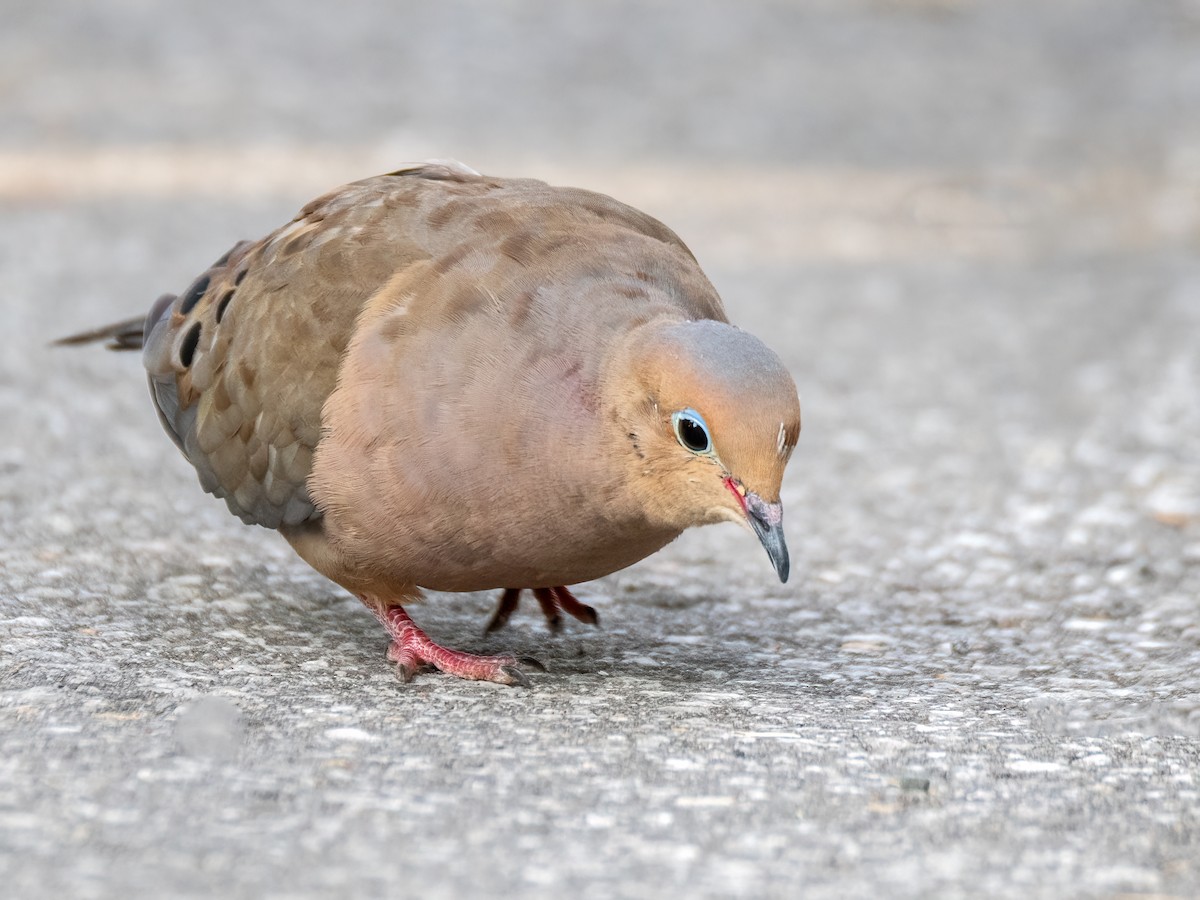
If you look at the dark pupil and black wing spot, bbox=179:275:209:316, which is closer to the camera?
the dark pupil

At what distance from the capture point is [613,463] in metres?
3.45

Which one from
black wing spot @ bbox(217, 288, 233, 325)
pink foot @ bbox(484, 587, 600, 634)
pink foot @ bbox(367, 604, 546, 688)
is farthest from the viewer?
A: pink foot @ bbox(484, 587, 600, 634)

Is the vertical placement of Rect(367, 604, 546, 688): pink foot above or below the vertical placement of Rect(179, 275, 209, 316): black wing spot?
below

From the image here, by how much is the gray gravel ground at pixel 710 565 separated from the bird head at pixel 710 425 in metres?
0.50

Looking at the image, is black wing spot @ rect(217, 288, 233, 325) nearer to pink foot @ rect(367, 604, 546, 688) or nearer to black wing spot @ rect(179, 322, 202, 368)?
black wing spot @ rect(179, 322, 202, 368)

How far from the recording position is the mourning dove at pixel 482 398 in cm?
336

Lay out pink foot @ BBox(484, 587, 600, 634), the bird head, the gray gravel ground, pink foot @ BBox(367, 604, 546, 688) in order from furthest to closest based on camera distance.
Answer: pink foot @ BBox(484, 587, 600, 634), pink foot @ BBox(367, 604, 546, 688), the bird head, the gray gravel ground

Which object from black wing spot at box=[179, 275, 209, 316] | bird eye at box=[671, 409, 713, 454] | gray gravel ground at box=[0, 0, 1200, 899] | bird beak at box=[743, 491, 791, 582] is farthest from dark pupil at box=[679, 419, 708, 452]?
black wing spot at box=[179, 275, 209, 316]

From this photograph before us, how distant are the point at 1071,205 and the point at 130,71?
6894mm

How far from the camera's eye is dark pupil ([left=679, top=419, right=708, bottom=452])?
3.32m

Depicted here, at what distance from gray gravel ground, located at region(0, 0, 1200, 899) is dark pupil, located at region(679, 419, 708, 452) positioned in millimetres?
631

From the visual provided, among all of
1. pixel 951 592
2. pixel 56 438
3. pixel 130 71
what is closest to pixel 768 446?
pixel 951 592

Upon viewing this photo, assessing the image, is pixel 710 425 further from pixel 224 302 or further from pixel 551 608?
pixel 224 302

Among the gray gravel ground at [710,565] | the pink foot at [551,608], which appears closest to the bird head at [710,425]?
the gray gravel ground at [710,565]
